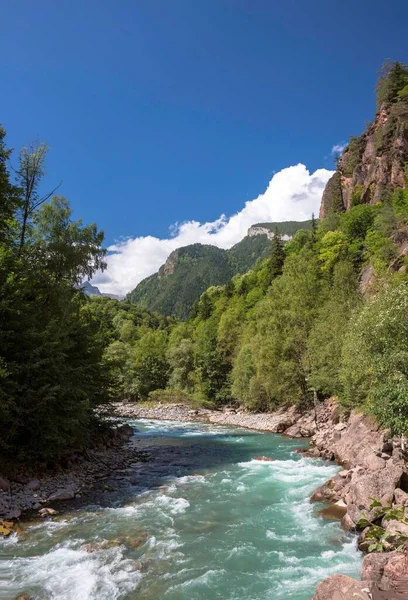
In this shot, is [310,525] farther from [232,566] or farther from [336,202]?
[336,202]

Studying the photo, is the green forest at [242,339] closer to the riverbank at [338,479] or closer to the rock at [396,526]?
the riverbank at [338,479]

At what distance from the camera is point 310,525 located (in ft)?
45.2

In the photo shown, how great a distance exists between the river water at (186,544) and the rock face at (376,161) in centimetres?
5405

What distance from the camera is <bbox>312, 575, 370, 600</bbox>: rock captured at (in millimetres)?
6592

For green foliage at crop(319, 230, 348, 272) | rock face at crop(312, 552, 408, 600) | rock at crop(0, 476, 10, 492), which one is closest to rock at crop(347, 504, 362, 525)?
rock face at crop(312, 552, 408, 600)

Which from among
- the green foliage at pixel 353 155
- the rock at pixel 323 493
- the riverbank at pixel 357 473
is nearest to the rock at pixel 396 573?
the riverbank at pixel 357 473

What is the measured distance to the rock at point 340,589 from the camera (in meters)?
6.59

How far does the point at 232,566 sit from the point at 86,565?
3946mm

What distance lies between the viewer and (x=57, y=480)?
18.4 meters

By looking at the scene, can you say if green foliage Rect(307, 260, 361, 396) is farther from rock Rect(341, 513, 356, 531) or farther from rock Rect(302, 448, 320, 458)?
rock Rect(341, 513, 356, 531)

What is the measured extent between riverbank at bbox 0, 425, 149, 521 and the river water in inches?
38.1

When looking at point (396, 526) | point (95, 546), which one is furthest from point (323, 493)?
point (95, 546)

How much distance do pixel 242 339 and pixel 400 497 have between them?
174ft

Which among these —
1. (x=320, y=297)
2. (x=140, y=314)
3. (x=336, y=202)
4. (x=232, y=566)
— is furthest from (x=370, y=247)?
(x=140, y=314)
